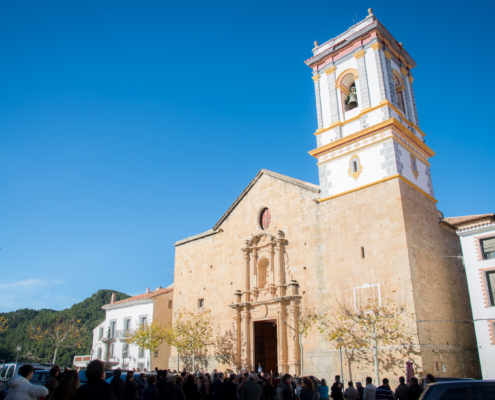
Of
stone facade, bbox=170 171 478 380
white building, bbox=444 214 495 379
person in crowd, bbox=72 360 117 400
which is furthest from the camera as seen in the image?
white building, bbox=444 214 495 379

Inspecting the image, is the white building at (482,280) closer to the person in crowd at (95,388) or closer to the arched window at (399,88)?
the arched window at (399,88)

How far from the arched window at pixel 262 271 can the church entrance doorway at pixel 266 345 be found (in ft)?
6.94

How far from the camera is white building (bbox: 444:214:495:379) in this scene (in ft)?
57.8

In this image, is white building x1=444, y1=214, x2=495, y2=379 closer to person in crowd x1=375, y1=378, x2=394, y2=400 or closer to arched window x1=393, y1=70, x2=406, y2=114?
arched window x1=393, y1=70, x2=406, y2=114

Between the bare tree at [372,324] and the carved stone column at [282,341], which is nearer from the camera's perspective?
the bare tree at [372,324]

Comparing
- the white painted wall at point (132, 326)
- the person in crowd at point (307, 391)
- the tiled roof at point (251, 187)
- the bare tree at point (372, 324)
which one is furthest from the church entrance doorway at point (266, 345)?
the person in crowd at point (307, 391)

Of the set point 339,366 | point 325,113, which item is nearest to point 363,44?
point 325,113

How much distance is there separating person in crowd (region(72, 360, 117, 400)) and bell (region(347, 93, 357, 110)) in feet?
65.7

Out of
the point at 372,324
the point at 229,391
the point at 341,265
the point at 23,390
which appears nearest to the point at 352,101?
the point at 341,265

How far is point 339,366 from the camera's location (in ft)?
58.6

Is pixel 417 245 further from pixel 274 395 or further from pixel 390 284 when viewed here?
pixel 274 395

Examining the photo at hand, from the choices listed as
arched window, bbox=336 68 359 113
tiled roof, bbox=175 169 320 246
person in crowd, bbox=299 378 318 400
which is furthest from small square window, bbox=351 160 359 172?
person in crowd, bbox=299 378 318 400

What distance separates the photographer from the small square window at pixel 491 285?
1820cm

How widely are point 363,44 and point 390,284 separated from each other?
12.5 metres
